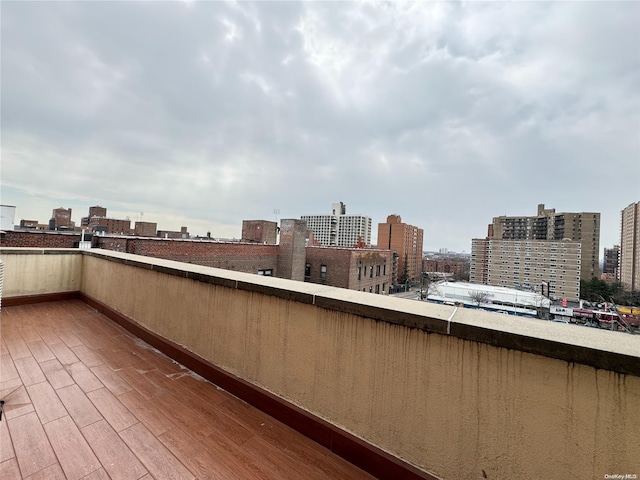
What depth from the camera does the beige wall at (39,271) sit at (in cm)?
371

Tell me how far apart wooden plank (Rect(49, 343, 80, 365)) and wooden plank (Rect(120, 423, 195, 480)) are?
1403mm

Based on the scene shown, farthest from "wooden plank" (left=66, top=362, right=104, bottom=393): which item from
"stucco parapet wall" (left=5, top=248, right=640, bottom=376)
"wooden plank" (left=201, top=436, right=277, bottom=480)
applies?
"stucco parapet wall" (left=5, top=248, right=640, bottom=376)

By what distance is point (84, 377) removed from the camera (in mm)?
2020

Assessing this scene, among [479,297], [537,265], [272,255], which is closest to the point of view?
[479,297]

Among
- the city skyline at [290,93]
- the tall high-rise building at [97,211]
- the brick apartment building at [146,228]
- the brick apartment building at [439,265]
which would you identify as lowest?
the brick apartment building at [439,265]

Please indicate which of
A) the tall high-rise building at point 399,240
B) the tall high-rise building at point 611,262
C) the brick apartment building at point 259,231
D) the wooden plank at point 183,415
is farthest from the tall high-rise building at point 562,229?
the wooden plank at point 183,415

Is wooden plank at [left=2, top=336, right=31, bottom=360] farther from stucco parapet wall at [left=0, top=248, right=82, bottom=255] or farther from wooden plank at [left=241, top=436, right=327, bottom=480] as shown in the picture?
wooden plank at [left=241, top=436, right=327, bottom=480]

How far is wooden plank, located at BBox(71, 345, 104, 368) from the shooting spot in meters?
2.25

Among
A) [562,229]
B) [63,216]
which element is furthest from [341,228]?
[63,216]

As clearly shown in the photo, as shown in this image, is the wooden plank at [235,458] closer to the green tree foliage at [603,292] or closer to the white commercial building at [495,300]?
the white commercial building at [495,300]

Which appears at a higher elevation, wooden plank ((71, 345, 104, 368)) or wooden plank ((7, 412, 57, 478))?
wooden plank ((7, 412, 57, 478))

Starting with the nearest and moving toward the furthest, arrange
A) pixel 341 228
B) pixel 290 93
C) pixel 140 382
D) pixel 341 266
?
pixel 140 382 → pixel 290 93 → pixel 341 266 → pixel 341 228

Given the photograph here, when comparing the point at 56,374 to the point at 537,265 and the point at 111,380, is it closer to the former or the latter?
the point at 111,380

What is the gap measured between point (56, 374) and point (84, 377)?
266 millimetres
